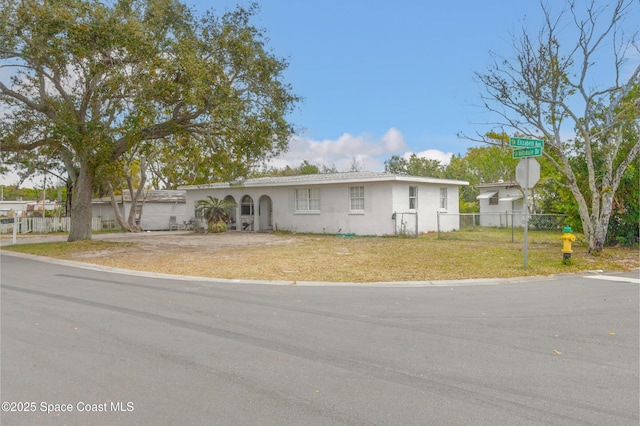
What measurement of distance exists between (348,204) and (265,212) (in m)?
6.98

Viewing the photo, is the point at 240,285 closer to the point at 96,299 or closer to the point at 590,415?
the point at 96,299

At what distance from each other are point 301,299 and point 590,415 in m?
5.22

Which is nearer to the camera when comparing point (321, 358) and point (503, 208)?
point (321, 358)

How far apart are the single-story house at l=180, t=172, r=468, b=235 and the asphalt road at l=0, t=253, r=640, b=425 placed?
1358 centimetres

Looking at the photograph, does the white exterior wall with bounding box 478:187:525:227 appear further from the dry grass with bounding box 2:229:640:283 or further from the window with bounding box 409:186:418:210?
the dry grass with bounding box 2:229:640:283

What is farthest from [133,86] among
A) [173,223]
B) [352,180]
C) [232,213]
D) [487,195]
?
[487,195]

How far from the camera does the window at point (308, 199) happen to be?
82.4 feet

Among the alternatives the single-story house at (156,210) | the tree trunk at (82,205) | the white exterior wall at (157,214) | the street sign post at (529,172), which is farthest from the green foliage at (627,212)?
the white exterior wall at (157,214)

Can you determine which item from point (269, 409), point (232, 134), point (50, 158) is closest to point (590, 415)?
point (269, 409)

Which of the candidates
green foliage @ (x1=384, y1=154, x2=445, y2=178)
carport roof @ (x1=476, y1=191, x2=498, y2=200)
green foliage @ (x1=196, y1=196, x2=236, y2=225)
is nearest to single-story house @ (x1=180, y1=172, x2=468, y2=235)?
green foliage @ (x1=196, y1=196, x2=236, y2=225)

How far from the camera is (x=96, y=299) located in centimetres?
828

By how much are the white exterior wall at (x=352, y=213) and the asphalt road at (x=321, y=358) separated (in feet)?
44.7

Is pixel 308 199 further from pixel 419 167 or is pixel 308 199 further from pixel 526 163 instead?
pixel 419 167

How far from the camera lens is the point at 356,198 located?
23.5m
